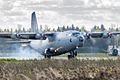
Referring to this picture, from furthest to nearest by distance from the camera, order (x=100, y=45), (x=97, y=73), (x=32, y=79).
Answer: (x=100, y=45) → (x=97, y=73) → (x=32, y=79)

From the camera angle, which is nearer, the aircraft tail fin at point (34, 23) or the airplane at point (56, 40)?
the airplane at point (56, 40)

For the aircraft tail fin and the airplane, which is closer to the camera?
the airplane

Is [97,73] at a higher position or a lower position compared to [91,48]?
higher

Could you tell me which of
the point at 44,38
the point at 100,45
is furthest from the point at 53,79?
the point at 100,45

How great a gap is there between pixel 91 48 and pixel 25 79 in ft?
420

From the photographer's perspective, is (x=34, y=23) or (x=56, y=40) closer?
(x=56, y=40)

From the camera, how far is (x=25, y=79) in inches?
689

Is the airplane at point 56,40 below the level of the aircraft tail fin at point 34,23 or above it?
below

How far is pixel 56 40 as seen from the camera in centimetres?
6612

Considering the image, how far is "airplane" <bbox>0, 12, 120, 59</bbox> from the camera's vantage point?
202 feet

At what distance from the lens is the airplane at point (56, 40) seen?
6169 cm

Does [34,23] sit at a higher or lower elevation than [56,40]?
higher

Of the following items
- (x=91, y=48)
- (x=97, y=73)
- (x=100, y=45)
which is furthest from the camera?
(x=100, y=45)

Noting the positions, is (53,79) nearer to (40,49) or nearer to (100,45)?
(40,49)
